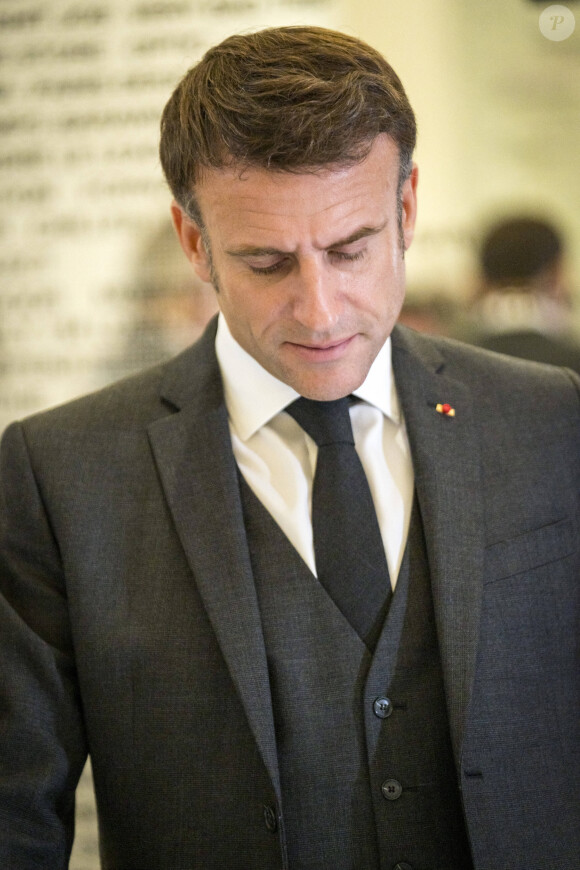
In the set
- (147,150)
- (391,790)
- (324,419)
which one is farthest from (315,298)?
(147,150)

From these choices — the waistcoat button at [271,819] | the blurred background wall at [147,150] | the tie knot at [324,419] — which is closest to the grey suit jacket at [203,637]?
the waistcoat button at [271,819]

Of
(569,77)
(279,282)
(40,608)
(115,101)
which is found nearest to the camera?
(279,282)

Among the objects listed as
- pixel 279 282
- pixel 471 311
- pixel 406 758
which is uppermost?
pixel 471 311

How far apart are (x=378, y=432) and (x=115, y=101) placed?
4.52 ft

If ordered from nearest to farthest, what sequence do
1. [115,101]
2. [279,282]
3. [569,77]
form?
1. [279,282]
2. [569,77]
3. [115,101]

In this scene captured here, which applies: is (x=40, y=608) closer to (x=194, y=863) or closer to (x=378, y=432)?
(x=194, y=863)

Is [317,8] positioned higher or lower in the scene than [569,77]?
higher

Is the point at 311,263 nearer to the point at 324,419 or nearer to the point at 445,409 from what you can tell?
the point at 324,419

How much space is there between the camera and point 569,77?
217 cm

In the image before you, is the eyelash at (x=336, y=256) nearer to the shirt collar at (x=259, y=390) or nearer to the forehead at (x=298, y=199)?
the forehead at (x=298, y=199)

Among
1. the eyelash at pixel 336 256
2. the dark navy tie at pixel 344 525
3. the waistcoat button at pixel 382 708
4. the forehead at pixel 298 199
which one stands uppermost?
the forehead at pixel 298 199

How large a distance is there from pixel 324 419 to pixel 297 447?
0.23 feet

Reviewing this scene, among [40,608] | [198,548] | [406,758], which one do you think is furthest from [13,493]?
[406,758]

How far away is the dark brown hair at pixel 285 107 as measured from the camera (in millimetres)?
1212
